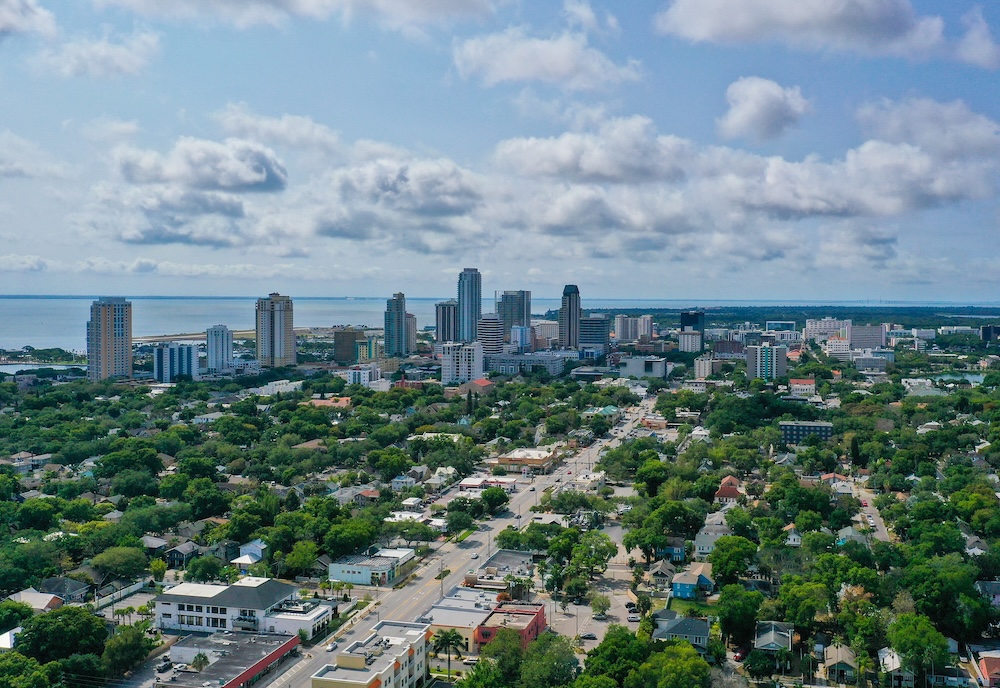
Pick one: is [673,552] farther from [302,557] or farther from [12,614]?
[12,614]

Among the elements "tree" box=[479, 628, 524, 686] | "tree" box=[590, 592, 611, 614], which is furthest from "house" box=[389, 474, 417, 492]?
"tree" box=[479, 628, 524, 686]

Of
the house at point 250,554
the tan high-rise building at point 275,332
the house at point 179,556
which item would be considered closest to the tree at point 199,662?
the house at point 250,554

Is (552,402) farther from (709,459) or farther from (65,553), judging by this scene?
(65,553)

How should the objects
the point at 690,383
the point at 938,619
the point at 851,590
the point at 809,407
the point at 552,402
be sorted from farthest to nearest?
the point at 690,383 → the point at 552,402 → the point at 809,407 → the point at 851,590 → the point at 938,619

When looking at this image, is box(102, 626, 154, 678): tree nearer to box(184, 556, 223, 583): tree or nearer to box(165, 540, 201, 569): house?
box(184, 556, 223, 583): tree

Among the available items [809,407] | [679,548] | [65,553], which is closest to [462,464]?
[679,548]

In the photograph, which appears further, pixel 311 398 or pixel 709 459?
pixel 311 398

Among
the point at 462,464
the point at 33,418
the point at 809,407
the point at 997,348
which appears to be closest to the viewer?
the point at 462,464
